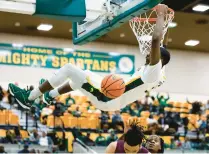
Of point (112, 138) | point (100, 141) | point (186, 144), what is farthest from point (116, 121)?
point (186, 144)

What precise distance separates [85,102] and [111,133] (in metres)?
2.35

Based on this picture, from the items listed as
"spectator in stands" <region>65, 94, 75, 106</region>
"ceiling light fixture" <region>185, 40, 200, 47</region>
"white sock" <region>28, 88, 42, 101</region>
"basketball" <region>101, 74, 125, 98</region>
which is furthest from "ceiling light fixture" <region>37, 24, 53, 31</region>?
"basketball" <region>101, 74, 125, 98</region>

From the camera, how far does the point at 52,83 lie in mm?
5938

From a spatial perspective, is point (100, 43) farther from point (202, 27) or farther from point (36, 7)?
point (36, 7)

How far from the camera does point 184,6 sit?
1377 cm

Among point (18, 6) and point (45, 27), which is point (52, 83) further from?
point (45, 27)

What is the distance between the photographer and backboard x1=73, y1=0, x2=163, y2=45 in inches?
203

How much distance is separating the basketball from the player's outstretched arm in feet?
1.59

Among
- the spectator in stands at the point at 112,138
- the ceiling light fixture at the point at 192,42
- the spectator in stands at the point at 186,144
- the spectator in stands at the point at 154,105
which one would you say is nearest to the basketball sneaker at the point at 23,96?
the spectator in stands at the point at 112,138

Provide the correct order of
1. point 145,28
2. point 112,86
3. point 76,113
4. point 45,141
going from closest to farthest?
point 112,86, point 145,28, point 45,141, point 76,113

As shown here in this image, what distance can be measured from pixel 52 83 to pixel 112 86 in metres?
0.79

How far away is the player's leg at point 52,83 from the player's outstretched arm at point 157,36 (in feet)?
3.34

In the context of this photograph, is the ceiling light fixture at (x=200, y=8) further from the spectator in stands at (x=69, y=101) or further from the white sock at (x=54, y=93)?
the white sock at (x=54, y=93)

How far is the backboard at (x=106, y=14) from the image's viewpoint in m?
5.16
